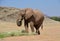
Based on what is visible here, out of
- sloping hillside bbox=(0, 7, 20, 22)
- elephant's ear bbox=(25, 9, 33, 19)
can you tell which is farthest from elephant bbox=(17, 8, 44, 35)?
sloping hillside bbox=(0, 7, 20, 22)

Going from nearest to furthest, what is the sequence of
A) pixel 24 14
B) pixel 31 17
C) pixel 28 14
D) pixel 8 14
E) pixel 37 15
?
pixel 24 14 → pixel 28 14 → pixel 31 17 → pixel 37 15 → pixel 8 14

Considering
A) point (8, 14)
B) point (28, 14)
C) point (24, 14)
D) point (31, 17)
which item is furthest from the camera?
point (8, 14)

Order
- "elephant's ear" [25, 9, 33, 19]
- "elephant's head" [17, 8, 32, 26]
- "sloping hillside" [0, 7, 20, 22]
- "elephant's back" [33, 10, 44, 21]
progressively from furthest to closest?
"sloping hillside" [0, 7, 20, 22]
"elephant's back" [33, 10, 44, 21]
"elephant's ear" [25, 9, 33, 19]
"elephant's head" [17, 8, 32, 26]

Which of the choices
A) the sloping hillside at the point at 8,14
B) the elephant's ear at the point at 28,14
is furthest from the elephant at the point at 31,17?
the sloping hillside at the point at 8,14

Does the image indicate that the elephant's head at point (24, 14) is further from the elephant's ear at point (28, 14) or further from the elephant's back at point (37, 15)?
the elephant's back at point (37, 15)

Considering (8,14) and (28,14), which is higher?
(8,14)

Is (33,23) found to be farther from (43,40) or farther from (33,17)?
(43,40)

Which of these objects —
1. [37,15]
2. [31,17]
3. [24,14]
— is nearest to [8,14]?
[37,15]

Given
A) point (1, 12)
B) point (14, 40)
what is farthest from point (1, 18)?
point (14, 40)

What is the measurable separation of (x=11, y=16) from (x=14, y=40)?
39.3 m

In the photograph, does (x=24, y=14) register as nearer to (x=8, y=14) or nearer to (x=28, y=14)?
(x=28, y=14)

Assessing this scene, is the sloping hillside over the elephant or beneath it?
over

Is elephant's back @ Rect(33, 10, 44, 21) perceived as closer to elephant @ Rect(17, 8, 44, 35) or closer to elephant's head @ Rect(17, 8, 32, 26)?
elephant @ Rect(17, 8, 44, 35)

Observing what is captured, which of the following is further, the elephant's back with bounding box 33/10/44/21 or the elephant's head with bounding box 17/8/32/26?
the elephant's back with bounding box 33/10/44/21
